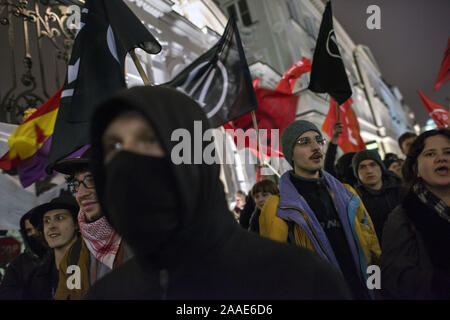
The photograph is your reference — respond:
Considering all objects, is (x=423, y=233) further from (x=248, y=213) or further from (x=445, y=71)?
(x=445, y=71)

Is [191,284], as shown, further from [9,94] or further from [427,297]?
[9,94]

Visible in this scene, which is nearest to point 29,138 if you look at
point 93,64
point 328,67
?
point 93,64

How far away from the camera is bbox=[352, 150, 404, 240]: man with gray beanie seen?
2918 mm

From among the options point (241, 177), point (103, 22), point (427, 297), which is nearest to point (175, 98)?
point (427, 297)

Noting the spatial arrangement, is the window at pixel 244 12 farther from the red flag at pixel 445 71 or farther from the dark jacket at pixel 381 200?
the dark jacket at pixel 381 200

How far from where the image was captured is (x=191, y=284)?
96 cm

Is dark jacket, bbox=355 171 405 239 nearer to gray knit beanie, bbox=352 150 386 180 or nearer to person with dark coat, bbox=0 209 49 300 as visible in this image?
gray knit beanie, bbox=352 150 386 180

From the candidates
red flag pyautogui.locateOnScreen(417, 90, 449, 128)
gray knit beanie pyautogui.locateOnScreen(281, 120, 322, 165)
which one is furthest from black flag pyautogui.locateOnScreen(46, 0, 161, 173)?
red flag pyautogui.locateOnScreen(417, 90, 449, 128)

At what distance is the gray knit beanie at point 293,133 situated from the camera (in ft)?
7.82

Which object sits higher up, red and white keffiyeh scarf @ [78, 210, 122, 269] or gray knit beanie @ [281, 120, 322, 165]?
gray knit beanie @ [281, 120, 322, 165]

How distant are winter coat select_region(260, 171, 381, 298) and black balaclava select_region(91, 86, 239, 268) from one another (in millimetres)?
1169

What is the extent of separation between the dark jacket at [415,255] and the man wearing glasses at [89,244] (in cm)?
173

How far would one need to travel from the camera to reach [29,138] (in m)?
3.95
